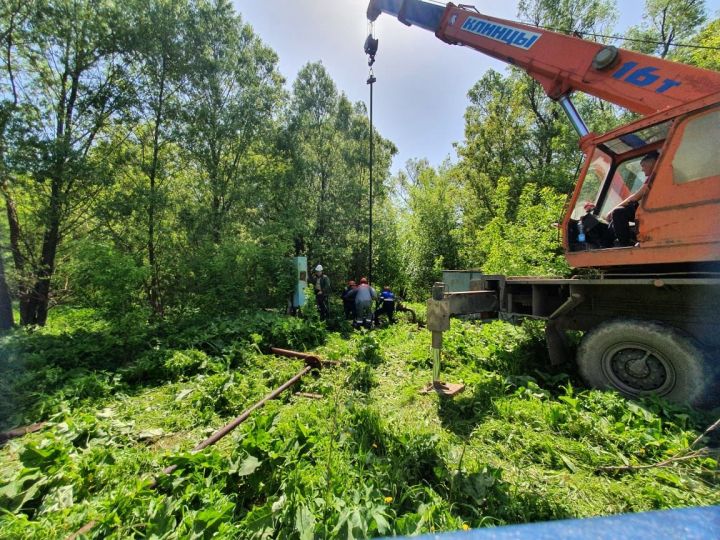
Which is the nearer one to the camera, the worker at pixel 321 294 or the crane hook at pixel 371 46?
the crane hook at pixel 371 46

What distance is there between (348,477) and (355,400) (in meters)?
1.61

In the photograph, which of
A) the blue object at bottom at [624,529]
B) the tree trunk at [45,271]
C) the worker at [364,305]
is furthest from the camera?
the worker at [364,305]

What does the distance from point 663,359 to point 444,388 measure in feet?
8.17

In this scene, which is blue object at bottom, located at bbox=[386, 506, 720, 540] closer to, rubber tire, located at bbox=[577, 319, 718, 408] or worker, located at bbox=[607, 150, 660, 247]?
rubber tire, located at bbox=[577, 319, 718, 408]

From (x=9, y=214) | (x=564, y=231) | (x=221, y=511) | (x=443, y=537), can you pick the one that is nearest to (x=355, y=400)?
(x=221, y=511)

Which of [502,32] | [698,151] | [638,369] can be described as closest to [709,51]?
[502,32]

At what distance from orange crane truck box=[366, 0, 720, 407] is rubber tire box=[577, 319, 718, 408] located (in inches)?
0.4

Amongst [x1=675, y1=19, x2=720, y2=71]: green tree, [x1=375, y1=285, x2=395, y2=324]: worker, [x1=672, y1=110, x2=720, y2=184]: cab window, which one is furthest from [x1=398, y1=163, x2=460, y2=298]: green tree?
[x1=672, y1=110, x2=720, y2=184]: cab window

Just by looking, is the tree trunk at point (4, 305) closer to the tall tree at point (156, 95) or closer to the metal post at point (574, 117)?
the tall tree at point (156, 95)

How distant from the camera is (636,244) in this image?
12.1ft

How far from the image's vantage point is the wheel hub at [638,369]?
11.5 feet

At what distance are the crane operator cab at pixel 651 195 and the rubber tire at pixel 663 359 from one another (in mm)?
809

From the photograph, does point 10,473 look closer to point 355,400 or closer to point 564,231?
point 355,400

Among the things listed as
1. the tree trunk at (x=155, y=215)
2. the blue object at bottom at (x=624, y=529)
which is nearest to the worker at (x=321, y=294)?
the tree trunk at (x=155, y=215)
